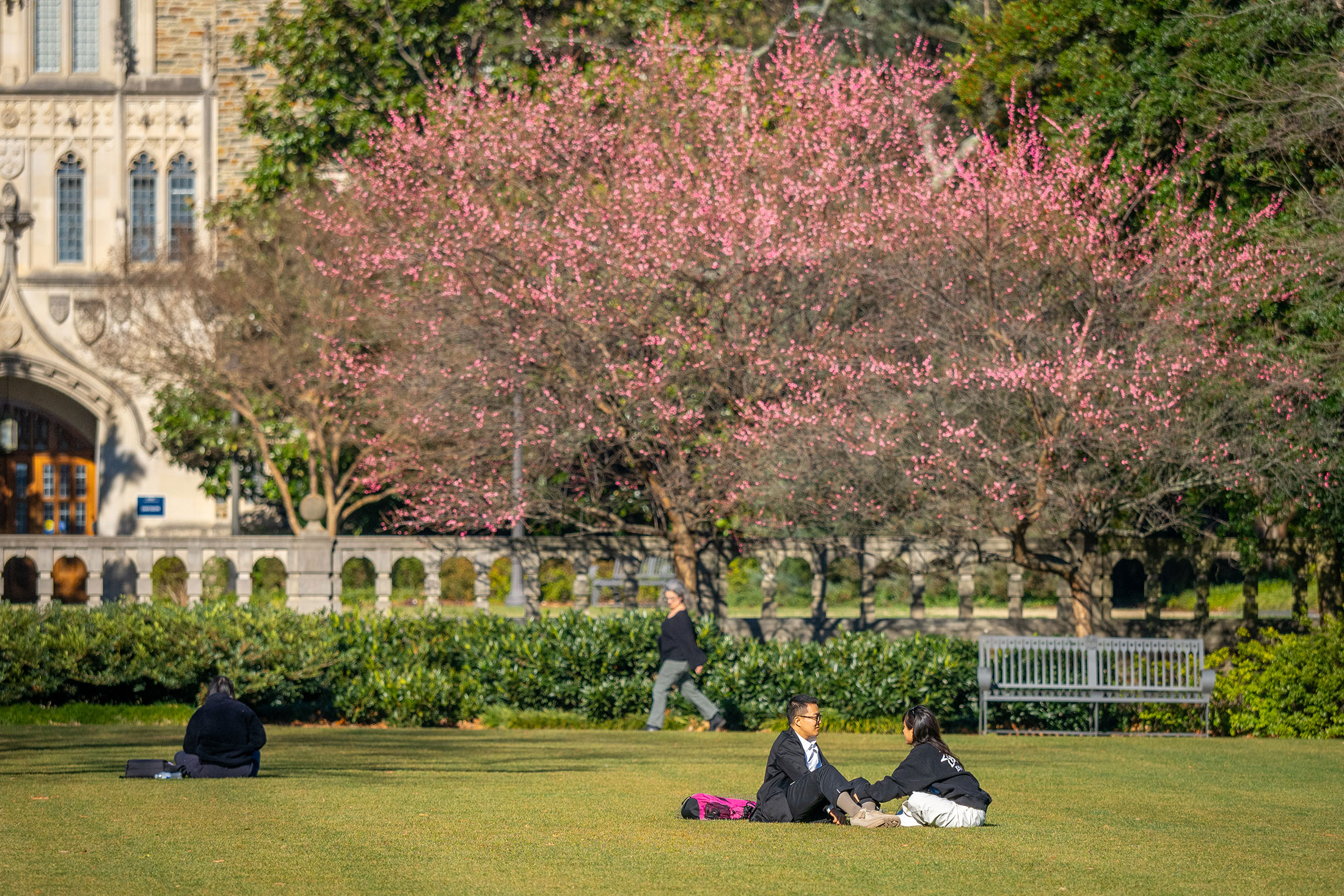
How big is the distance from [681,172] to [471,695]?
7274 millimetres

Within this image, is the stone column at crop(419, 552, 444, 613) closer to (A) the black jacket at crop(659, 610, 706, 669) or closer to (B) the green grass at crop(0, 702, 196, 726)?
(B) the green grass at crop(0, 702, 196, 726)

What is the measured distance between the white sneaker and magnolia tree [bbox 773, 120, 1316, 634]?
7.16 metres

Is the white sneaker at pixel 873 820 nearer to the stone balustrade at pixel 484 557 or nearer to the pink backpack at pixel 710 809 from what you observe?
the pink backpack at pixel 710 809

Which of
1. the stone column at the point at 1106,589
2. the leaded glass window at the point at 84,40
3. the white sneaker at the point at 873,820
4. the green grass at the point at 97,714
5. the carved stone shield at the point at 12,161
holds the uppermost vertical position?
the leaded glass window at the point at 84,40

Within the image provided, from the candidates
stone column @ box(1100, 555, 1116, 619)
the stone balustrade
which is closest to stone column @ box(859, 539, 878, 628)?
the stone balustrade

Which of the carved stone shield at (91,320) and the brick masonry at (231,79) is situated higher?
the brick masonry at (231,79)

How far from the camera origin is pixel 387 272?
844 inches

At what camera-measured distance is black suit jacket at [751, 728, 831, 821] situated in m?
9.35

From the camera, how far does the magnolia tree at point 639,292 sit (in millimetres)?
17922

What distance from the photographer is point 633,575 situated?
19.0 meters

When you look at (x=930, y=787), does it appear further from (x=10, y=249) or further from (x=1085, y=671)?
(x=10, y=249)

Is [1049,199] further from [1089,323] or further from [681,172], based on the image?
[681,172]

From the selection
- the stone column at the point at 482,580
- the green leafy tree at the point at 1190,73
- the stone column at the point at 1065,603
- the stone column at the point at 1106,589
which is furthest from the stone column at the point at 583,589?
the green leafy tree at the point at 1190,73

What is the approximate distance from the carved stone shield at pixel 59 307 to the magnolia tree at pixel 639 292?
16043 millimetres
